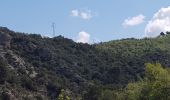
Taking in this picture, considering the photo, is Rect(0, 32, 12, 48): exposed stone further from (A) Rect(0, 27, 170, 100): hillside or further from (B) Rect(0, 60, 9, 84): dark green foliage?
(B) Rect(0, 60, 9, 84): dark green foliage

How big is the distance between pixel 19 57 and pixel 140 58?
113 ft

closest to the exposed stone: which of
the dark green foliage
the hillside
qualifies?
the hillside

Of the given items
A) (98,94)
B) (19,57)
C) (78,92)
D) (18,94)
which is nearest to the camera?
(98,94)

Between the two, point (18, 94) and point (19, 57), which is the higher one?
point (19, 57)

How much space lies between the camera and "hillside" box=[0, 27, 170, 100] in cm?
11581

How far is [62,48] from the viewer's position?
14988 cm

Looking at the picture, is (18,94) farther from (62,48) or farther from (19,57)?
(62,48)

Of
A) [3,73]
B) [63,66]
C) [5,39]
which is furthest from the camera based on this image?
[5,39]

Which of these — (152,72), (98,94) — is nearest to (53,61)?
(98,94)

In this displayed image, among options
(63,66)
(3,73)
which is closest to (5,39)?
(63,66)

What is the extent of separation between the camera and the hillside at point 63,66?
115812 millimetres

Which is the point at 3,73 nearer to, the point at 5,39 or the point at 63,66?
the point at 63,66

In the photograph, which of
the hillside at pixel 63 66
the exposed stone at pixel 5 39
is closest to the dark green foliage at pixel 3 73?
the hillside at pixel 63 66

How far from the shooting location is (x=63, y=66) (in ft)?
438
